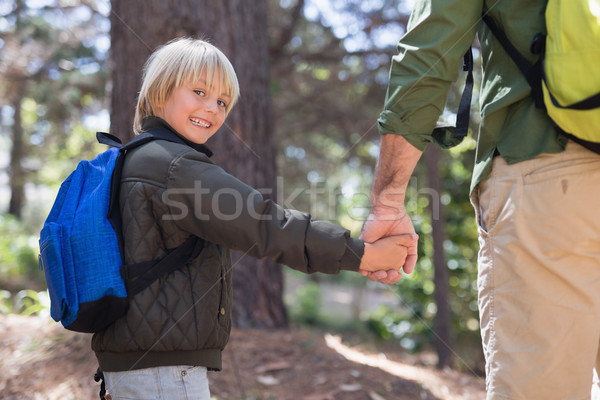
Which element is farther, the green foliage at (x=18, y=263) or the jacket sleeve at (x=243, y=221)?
the green foliage at (x=18, y=263)

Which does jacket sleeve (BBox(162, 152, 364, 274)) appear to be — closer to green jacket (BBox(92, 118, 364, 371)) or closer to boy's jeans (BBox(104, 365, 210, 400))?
green jacket (BBox(92, 118, 364, 371))

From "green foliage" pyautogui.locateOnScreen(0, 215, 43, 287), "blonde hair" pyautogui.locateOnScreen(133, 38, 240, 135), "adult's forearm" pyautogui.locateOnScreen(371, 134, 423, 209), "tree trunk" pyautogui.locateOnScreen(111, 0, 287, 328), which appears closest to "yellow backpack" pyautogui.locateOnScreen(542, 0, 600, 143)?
"adult's forearm" pyautogui.locateOnScreen(371, 134, 423, 209)

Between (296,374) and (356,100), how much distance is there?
215 inches

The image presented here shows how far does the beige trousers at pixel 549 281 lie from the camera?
58.6 inches

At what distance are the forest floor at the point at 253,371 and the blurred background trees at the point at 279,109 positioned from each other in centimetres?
57

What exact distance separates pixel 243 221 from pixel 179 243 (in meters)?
0.25

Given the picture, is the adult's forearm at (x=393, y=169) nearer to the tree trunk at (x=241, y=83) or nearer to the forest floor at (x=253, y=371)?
the forest floor at (x=253, y=371)

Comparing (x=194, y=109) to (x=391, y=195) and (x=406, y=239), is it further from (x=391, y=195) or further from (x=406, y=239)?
(x=406, y=239)

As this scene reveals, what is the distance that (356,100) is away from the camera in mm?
8156

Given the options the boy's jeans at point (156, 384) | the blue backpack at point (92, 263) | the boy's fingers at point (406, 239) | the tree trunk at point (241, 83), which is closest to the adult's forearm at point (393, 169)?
the boy's fingers at point (406, 239)

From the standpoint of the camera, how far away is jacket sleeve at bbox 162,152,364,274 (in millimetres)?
1606

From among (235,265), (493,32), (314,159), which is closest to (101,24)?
(314,159)

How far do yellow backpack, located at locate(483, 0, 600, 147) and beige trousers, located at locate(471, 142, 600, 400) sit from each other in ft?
0.35

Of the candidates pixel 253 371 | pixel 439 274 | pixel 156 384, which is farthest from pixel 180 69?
pixel 439 274
